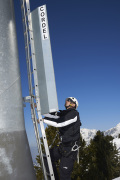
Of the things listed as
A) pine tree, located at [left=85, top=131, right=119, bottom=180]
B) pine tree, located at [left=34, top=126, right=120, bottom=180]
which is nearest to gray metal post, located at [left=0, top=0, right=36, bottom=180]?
pine tree, located at [left=34, top=126, right=120, bottom=180]

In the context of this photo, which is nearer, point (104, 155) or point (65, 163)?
point (65, 163)

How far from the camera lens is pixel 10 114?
4.25 metres

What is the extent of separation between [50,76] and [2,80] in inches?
46.5

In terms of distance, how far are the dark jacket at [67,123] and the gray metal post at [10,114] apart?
0.81m

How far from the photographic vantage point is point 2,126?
13.4 ft

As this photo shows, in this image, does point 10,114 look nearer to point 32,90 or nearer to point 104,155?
→ point 32,90

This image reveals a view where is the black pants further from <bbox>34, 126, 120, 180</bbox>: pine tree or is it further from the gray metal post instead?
<bbox>34, 126, 120, 180</bbox>: pine tree

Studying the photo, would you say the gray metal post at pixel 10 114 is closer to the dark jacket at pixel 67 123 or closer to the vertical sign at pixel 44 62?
the vertical sign at pixel 44 62

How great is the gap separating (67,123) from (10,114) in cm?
151

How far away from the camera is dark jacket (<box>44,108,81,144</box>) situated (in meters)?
4.97

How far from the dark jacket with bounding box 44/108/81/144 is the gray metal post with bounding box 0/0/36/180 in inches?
31.8

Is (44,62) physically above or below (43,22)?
below

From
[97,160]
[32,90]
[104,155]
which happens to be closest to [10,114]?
[32,90]

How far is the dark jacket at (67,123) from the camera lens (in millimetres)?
4973
